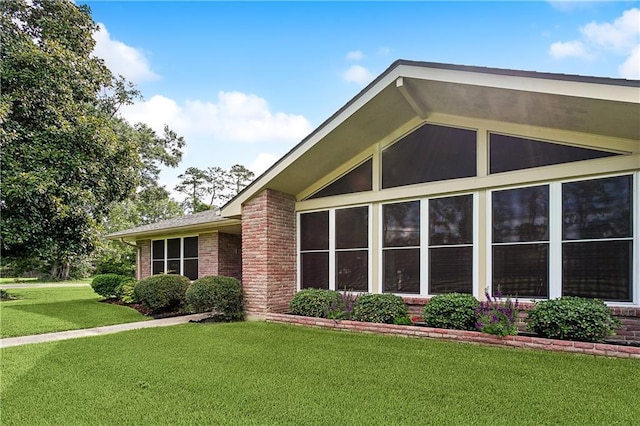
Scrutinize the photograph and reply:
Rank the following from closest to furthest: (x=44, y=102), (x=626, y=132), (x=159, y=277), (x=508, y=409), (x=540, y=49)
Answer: (x=508, y=409) → (x=626, y=132) → (x=540, y=49) → (x=159, y=277) → (x=44, y=102)

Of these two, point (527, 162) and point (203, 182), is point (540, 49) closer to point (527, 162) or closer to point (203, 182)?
point (527, 162)

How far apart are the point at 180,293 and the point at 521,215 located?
963 cm

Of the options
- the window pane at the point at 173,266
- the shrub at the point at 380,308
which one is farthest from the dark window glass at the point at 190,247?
the shrub at the point at 380,308

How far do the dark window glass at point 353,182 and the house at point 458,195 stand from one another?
0.12 feet

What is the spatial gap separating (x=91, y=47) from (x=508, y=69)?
16052mm

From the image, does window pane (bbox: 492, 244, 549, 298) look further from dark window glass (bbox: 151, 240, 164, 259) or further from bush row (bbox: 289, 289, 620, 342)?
dark window glass (bbox: 151, 240, 164, 259)

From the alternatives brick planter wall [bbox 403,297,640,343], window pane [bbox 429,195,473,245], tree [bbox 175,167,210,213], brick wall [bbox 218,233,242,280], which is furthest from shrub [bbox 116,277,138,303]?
tree [bbox 175,167,210,213]

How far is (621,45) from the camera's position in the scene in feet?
28.1

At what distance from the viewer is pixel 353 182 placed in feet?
29.7

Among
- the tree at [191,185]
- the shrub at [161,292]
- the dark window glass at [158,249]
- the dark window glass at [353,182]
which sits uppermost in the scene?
the tree at [191,185]

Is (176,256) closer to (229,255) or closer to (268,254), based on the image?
(229,255)

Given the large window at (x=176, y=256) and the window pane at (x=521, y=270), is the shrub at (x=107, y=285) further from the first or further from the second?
the window pane at (x=521, y=270)

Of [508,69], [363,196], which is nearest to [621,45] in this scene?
[508,69]

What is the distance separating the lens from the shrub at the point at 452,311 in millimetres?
6707
